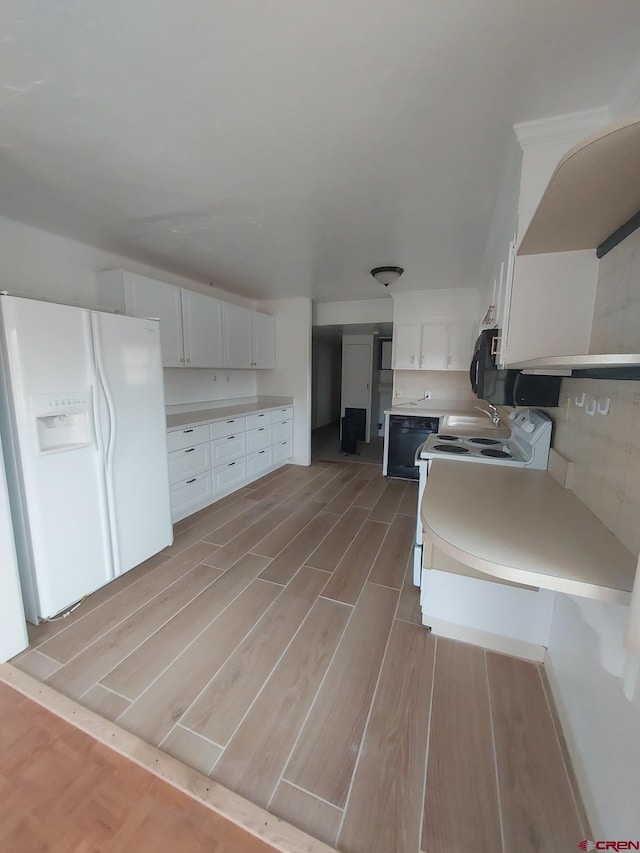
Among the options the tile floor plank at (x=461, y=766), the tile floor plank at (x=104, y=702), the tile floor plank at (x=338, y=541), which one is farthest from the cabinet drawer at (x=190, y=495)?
the tile floor plank at (x=461, y=766)

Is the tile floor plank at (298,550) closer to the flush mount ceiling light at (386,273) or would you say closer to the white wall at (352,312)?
the flush mount ceiling light at (386,273)

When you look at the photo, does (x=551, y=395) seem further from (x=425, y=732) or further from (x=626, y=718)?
(x=425, y=732)

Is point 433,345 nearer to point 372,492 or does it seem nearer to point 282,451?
point 372,492

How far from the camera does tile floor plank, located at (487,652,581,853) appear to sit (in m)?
1.05

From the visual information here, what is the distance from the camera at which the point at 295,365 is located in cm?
488

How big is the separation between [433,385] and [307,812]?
4.40 meters

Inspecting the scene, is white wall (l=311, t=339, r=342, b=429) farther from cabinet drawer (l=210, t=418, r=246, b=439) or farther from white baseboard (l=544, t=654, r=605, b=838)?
white baseboard (l=544, t=654, r=605, b=838)

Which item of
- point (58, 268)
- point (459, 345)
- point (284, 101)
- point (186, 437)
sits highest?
point (284, 101)

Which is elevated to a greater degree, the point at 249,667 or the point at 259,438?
the point at 259,438

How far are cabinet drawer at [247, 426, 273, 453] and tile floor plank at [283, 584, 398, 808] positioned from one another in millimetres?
2558

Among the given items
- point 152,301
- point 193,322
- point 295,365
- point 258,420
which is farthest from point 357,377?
point 152,301

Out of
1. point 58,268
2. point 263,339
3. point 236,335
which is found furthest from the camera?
point 263,339

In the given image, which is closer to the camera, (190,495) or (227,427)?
(190,495)

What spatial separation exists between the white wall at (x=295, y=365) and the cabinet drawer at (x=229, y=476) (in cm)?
117
